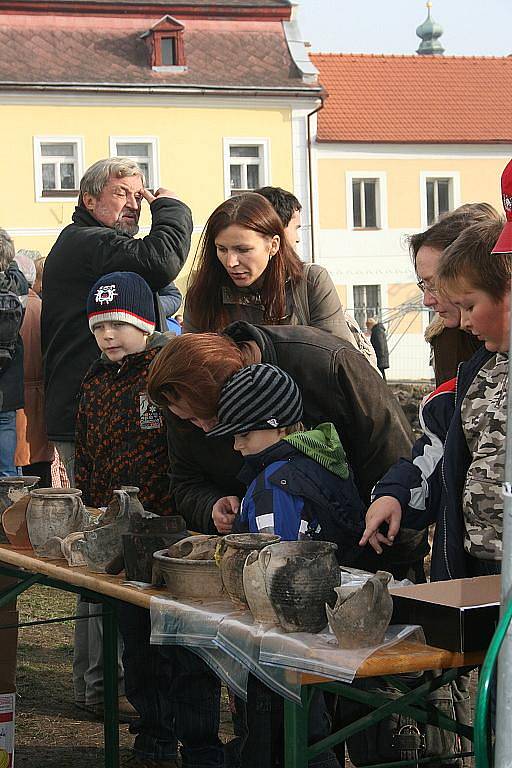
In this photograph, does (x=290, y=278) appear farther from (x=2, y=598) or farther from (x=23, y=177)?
(x=23, y=177)

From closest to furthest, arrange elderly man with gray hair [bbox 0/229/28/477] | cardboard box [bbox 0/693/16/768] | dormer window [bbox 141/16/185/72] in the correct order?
1. cardboard box [bbox 0/693/16/768]
2. elderly man with gray hair [bbox 0/229/28/477]
3. dormer window [bbox 141/16/185/72]

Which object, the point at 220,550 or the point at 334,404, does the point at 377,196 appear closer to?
the point at 334,404

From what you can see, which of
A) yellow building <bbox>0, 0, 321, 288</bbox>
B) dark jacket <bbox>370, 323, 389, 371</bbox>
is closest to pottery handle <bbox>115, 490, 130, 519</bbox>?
dark jacket <bbox>370, 323, 389, 371</bbox>

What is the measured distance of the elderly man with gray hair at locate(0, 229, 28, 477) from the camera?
15.6 ft

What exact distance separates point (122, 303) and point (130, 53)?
2024cm

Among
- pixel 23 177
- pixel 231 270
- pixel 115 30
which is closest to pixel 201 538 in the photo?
pixel 231 270

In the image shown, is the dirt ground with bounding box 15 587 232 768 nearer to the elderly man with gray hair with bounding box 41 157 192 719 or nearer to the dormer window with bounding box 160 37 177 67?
the elderly man with gray hair with bounding box 41 157 192 719

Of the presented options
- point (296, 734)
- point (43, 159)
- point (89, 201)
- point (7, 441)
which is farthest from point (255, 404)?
point (43, 159)

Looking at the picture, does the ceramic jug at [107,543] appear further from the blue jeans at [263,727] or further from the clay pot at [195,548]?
the blue jeans at [263,727]

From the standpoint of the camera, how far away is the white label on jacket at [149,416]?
11.7 ft

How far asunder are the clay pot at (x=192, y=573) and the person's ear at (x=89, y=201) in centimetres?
194

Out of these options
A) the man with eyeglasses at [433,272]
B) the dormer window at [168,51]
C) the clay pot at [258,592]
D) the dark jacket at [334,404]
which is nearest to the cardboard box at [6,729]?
the dark jacket at [334,404]

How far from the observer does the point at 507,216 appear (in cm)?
207

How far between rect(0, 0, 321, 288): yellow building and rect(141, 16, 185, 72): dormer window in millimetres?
18
